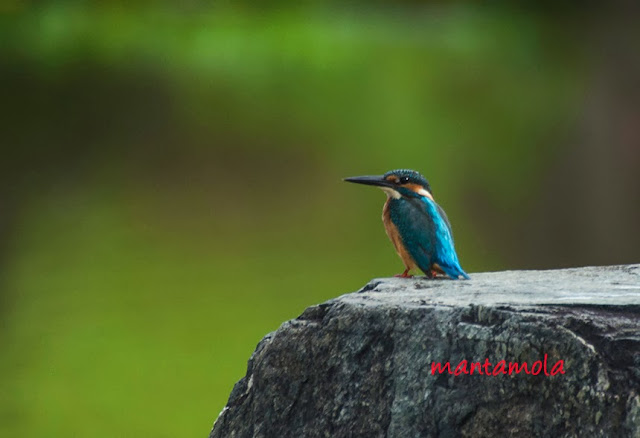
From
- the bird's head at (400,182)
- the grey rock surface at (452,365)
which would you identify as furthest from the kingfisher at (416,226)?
the grey rock surface at (452,365)

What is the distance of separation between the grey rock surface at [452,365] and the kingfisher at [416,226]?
0.62ft

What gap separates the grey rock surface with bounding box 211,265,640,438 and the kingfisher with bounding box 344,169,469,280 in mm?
188

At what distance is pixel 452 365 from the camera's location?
1.86 m

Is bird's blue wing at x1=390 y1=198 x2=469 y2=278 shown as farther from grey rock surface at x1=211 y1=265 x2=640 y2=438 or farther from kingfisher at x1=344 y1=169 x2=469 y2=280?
grey rock surface at x1=211 y1=265 x2=640 y2=438

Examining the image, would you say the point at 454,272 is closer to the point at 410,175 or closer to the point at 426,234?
the point at 426,234

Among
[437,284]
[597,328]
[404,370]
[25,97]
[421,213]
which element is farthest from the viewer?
[25,97]

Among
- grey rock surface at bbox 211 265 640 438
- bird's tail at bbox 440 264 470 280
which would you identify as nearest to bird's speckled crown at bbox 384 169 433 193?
bird's tail at bbox 440 264 470 280

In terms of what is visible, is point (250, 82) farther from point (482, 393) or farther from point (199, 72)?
point (482, 393)

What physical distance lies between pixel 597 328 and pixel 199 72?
3.17 m

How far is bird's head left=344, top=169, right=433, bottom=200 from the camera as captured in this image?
255 centimetres

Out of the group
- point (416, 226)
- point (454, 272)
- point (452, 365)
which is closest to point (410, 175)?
point (416, 226)

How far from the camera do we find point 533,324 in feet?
5.87

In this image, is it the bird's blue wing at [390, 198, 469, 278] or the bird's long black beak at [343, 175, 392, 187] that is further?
the bird's long black beak at [343, 175, 392, 187]

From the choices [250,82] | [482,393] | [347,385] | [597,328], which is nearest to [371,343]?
[347,385]
